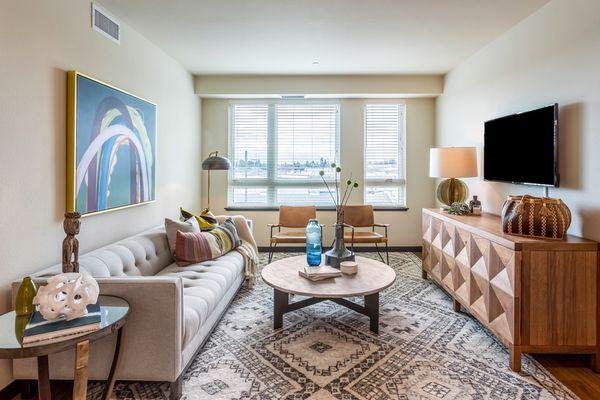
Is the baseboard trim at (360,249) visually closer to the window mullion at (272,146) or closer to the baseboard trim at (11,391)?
the window mullion at (272,146)

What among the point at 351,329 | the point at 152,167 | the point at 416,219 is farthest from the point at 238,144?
the point at 351,329

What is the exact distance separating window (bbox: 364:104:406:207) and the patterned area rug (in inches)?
97.2

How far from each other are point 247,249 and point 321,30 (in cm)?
234

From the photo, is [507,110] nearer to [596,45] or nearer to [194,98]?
[596,45]

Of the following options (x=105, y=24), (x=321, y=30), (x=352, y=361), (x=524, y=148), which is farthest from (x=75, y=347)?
(x=524, y=148)

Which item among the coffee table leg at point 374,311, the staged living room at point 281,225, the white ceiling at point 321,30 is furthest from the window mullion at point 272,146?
the coffee table leg at point 374,311

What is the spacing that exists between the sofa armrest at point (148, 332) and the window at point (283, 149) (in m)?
3.63

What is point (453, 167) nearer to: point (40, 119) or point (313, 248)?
point (313, 248)

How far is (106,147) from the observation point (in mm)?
2758

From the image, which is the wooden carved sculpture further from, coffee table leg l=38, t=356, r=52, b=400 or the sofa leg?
the sofa leg

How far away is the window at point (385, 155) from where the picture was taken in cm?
539

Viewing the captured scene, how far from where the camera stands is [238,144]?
545cm

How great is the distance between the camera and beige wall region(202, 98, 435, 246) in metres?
5.33

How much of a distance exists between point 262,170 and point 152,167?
208 cm
